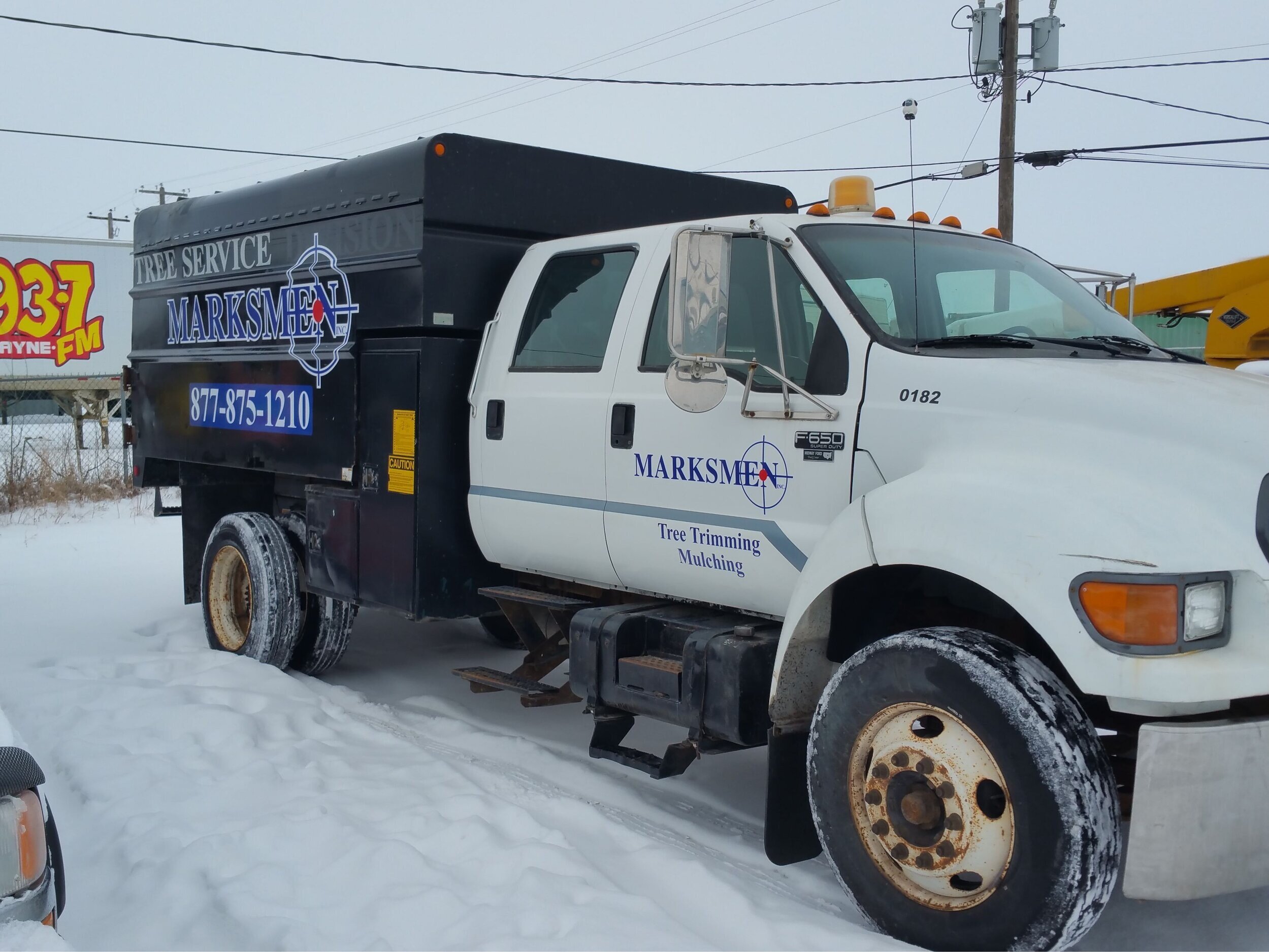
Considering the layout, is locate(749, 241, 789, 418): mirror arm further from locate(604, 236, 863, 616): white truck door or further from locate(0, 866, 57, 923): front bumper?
locate(0, 866, 57, 923): front bumper

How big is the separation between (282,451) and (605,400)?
8.14ft

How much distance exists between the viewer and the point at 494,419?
520 cm

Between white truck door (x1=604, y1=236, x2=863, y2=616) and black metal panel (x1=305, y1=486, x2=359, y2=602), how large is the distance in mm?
1774

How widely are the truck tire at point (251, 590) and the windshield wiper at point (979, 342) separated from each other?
414 centimetres

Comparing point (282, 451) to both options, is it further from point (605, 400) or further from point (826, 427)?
point (826, 427)

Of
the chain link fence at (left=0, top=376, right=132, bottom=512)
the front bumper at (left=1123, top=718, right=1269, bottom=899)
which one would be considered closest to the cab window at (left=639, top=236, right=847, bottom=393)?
the front bumper at (left=1123, top=718, right=1269, bottom=899)

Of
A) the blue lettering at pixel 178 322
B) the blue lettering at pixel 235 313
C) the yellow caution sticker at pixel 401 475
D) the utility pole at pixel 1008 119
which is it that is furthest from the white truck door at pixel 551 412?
the utility pole at pixel 1008 119

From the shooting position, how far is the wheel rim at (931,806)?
3.10 meters

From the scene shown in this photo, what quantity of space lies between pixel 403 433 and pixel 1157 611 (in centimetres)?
356

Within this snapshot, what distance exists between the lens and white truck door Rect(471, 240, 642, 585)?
475 centimetres

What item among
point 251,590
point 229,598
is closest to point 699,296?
point 251,590

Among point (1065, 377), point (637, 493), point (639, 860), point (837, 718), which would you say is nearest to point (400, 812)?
point (639, 860)

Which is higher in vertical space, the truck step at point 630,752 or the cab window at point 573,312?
the cab window at point 573,312

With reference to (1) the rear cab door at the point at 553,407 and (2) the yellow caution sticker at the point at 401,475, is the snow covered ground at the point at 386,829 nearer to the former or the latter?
(1) the rear cab door at the point at 553,407
